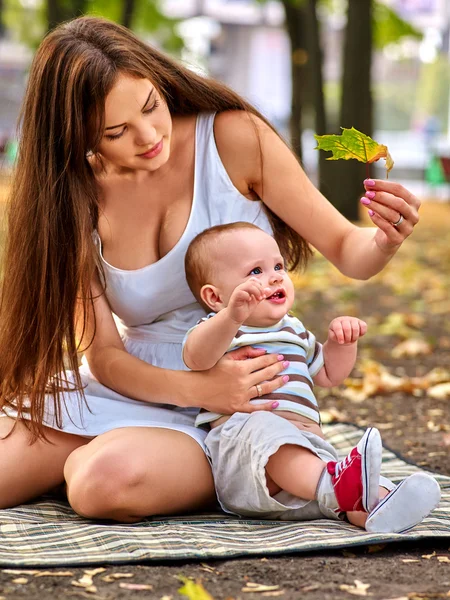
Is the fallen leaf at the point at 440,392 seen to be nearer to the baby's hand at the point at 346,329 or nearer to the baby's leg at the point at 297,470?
the baby's hand at the point at 346,329

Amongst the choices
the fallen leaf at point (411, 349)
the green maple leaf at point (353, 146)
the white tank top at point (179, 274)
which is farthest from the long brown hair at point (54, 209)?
the fallen leaf at point (411, 349)

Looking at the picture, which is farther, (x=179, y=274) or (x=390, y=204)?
(x=179, y=274)

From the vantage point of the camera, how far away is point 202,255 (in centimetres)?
280

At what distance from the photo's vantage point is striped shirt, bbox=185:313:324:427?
271cm

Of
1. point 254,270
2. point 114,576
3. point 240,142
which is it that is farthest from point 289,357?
point 114,576

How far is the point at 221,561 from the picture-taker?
2312 mm

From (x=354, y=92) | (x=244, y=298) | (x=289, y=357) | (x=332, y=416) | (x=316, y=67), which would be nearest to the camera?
(x=244, y=298)

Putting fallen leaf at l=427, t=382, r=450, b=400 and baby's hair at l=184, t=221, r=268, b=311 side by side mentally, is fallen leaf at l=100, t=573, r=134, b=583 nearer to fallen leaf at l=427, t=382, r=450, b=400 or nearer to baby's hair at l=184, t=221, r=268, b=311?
baby's hair at l=184, t=221, r=268, b=311

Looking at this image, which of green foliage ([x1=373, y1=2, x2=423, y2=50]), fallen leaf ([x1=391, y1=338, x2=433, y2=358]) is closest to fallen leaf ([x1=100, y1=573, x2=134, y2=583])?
fallen leaf ([x1=391, y1=338, x2=433, y2=358])

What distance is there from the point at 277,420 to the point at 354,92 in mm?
9538

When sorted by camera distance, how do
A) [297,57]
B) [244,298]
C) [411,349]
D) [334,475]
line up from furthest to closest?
[297,57] → [411,349] → [334,475] → [244,298]

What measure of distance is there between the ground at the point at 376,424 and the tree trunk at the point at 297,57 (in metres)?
4.49

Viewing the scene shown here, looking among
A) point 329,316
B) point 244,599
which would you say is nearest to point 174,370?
point 244,599

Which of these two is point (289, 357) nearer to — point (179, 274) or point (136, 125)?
point (179, 274)
